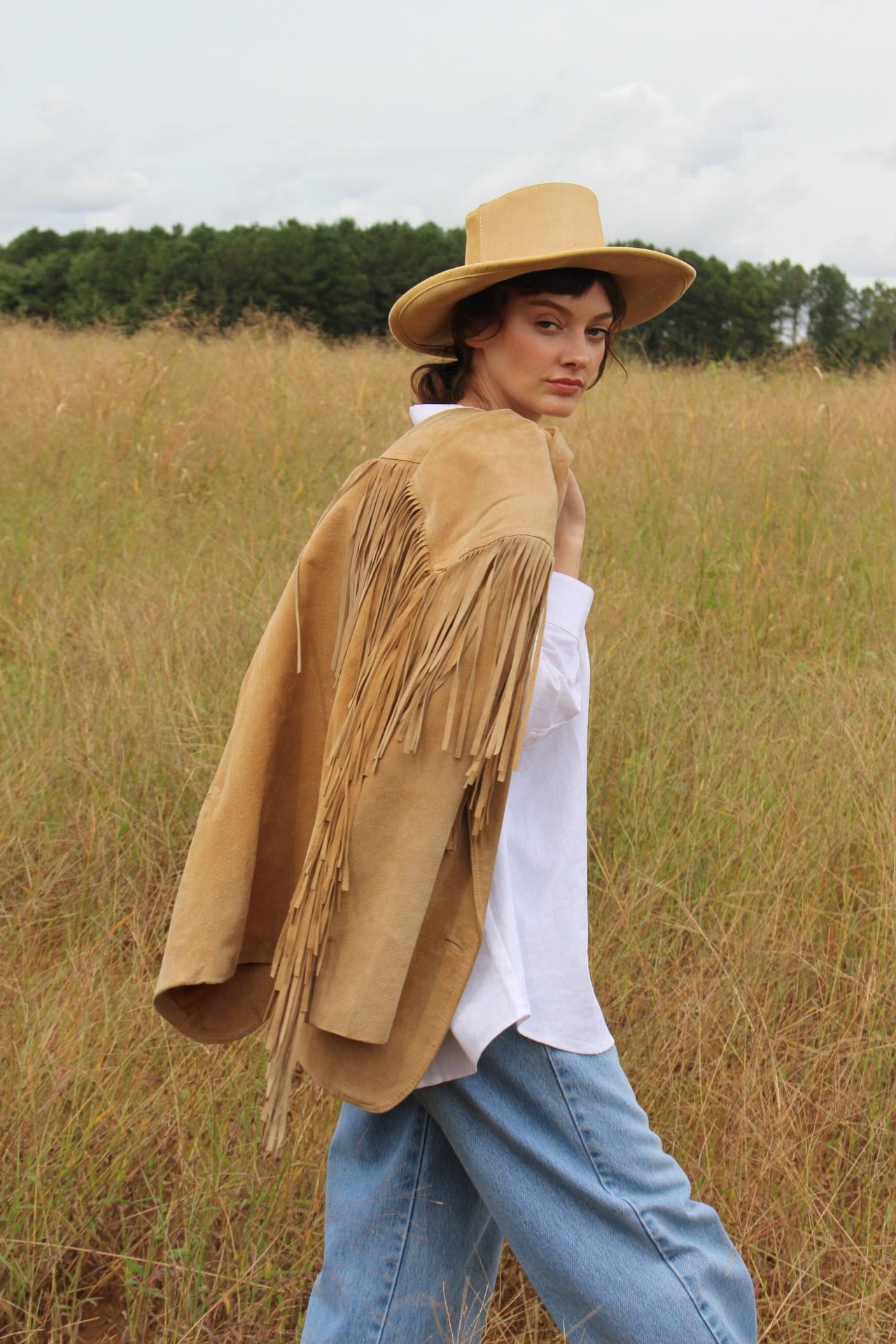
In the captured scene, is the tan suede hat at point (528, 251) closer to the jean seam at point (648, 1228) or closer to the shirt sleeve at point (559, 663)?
the shirt sleeve at point (559, 663)

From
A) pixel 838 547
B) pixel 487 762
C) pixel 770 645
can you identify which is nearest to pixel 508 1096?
pixel 487 762

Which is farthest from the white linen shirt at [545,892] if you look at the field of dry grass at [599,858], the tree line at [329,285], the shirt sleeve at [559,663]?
the tree line at [329,285]

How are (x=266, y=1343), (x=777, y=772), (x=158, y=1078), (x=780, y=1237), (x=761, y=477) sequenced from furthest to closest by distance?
(x=761, y=477) → (x=777, y=772) → (x=158, y=1078) → (x=780, y=1237) → (x=266, y=1343)

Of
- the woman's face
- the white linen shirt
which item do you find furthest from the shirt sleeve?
the woman's face

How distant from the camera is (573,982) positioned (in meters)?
1.11

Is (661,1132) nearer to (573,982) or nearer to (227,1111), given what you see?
(227,1111)

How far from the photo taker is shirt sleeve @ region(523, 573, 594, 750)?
1.08 metres

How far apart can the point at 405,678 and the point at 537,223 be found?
1.88 ft

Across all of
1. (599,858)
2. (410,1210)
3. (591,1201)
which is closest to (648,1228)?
(591,1201)

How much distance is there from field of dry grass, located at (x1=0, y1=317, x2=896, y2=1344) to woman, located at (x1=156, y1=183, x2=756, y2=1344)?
452 millimetres

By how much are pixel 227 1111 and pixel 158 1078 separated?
0.47ft

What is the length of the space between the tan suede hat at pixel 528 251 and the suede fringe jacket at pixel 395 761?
0.57 ft

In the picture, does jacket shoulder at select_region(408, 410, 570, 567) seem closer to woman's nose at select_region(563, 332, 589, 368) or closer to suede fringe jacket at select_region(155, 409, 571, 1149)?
suede fringe jacket at select_region(155, 409, 571, 1149)

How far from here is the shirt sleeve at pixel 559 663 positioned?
1076mm
